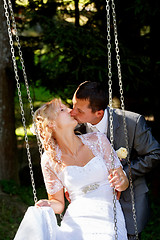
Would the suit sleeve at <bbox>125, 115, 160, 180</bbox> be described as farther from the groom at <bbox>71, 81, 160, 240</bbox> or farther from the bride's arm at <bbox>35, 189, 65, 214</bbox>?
the bride's arm at <bbox>35, 189, 65, 214</bbox>

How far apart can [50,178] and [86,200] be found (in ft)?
0.95

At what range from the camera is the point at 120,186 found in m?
2.69

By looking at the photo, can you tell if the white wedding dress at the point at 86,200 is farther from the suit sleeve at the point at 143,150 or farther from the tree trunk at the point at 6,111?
the tree trunk at the point at 6,111

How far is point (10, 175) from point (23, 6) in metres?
2.56

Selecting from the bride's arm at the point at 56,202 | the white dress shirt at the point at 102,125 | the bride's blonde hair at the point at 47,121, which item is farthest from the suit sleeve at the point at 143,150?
the bride's blonde hair at the point at 47,121

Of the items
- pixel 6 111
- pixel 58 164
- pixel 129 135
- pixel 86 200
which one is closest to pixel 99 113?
pixel 129 135

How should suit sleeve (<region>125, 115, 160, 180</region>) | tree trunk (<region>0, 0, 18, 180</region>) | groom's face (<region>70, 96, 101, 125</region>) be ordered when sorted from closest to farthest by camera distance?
1. groom's face (<region>70, 96, 101, 125</region>)
2. suit sleeve (<region>125, 115, 160, 180</region>)
3. tree trunk (<region>0, 0, 18, 180</region>)

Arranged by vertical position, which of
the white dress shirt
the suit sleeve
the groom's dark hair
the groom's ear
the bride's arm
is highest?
the groom's dark hair

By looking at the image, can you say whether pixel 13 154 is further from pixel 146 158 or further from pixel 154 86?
pixel 146 158

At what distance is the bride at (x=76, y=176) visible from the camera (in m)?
2.56

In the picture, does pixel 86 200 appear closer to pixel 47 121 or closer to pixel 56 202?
pixel 56 202

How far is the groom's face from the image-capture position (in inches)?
124

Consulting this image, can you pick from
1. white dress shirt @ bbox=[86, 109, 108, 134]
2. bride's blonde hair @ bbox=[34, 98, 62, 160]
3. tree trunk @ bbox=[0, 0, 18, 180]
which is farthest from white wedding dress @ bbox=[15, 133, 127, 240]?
tree trunk @ bbox=[0, 0, 18, 180]

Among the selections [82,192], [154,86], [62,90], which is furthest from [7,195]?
[82,192]
